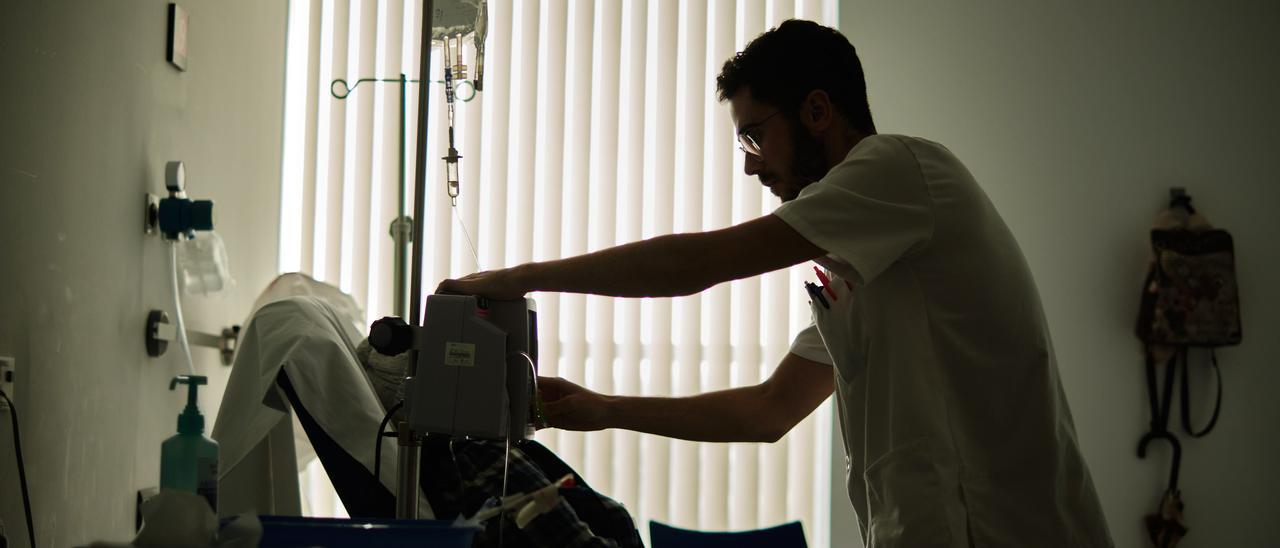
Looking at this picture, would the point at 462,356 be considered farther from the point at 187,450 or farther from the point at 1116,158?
the point at 1116,158

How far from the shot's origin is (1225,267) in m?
2.96

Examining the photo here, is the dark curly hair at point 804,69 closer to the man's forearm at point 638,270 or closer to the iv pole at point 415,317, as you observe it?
the man's forearm at point 638,270

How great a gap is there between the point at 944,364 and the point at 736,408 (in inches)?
23.4

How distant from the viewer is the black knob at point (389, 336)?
4.30ft

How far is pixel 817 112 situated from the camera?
1537 millimetres

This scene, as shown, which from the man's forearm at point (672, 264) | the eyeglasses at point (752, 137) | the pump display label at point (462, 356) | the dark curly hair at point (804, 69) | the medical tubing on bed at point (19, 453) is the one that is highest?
the dark curly hair at point (804, 69)

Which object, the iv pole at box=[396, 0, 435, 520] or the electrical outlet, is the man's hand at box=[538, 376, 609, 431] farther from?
the electrical outlet

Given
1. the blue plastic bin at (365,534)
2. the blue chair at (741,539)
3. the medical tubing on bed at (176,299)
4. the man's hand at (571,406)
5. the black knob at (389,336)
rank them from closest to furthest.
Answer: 1. the blue plastic bin at (365,534)
2. the black knob at (389,336)
3. the man's hand at (571,406)
4. the medical tubing on bed at (176,299)
5. the blue chair at (741,539)

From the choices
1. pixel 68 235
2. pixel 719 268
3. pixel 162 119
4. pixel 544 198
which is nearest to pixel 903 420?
pixel 719 268

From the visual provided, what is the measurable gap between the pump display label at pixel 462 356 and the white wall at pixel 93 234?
754mm

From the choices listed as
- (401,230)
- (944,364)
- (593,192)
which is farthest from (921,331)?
(593,192)

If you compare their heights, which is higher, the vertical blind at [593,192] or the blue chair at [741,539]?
the vertical blind at [593,192]

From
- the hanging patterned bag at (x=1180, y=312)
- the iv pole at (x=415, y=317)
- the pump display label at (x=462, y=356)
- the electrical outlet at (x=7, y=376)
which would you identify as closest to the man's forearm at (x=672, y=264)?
the pump display label at (x=462, y=356)

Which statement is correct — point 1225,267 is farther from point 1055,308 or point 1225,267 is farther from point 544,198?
point 544,198
